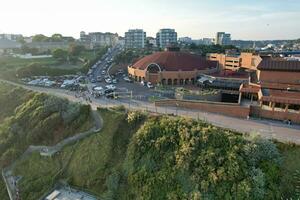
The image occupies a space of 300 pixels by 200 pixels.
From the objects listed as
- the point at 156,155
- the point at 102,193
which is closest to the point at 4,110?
the point at 102,193

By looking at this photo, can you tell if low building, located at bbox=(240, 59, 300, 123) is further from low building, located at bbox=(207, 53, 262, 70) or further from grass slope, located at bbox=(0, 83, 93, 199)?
grass slope, located at bbox=(0, 83, 93, 199)

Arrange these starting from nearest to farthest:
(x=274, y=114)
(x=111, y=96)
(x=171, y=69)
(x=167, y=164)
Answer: (x=167, y=164) → (x=274, y=114) → (x=111, y=96) → (x=171, y=69)

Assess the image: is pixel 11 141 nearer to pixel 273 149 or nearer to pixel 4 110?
pixel 4 110

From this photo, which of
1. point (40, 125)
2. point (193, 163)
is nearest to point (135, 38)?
point (40, 125)

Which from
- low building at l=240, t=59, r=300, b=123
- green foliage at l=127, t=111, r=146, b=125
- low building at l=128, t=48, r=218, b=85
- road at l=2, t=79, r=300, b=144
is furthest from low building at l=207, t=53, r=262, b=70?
green foliage at l=127, t=111, r=146, b=125

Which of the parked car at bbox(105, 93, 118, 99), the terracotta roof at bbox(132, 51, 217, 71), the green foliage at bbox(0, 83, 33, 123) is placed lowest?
the green foliage at bbox(0, 83, 33, 123)

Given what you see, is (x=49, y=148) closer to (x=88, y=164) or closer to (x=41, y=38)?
(x=88, y=164)

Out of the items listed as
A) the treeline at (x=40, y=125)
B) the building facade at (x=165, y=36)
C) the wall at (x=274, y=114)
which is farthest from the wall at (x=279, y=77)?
the building facade at (x=165, y=36)
